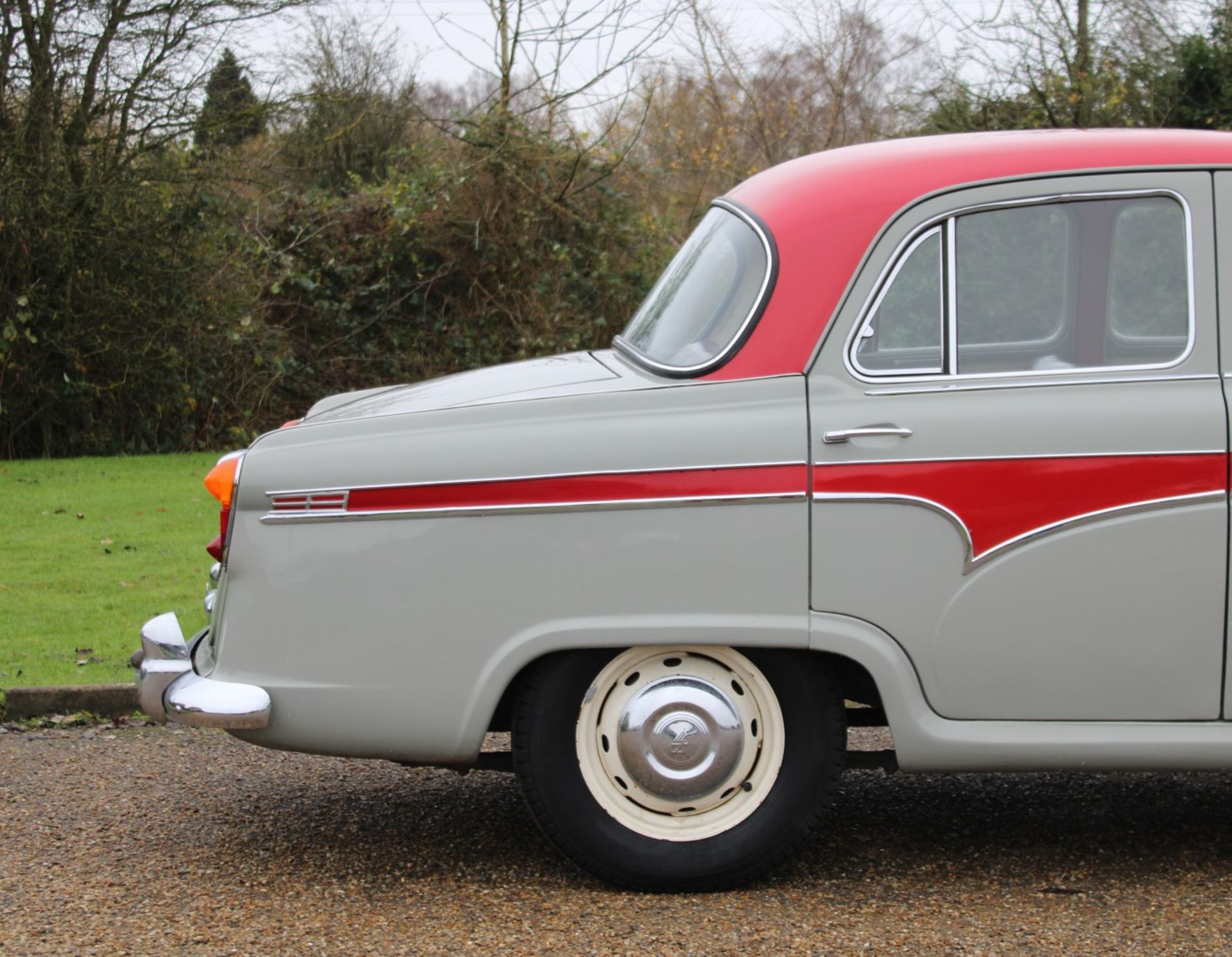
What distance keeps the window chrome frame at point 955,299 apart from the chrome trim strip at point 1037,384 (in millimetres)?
20

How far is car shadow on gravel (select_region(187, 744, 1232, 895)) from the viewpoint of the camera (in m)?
3.95

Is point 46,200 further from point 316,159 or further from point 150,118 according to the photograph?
point 316,159

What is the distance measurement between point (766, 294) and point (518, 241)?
489 inches

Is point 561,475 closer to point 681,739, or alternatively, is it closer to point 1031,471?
point 681,739

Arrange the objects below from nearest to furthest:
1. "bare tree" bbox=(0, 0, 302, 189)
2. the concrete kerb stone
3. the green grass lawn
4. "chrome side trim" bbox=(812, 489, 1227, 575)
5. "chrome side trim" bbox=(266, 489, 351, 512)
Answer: "chrome side trim" bbox=(812, 489, 1227, 575)
"chrome side trim" bbox=(266, 489, 351, 512)
the concrete kerb stone
the green grass lawn
"bare tree" bbox=(0, 0, 302, 189)

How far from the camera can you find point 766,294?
380 centimetres

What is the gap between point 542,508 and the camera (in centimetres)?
366

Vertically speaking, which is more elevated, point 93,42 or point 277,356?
point 93,42

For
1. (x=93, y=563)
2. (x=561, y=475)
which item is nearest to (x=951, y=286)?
(x=561, y=475)

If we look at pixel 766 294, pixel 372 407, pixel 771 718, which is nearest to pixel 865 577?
pixel 771 718

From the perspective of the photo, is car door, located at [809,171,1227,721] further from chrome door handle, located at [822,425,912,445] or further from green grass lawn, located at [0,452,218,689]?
green grass lawn, located at [0,452,218,689]

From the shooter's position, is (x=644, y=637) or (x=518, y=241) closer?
(x=644, y=637)

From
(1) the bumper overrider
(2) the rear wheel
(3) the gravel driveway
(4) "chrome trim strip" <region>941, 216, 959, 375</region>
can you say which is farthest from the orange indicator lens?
(4) "chrome trim strip" <region>941, 216, 959, 375</region>

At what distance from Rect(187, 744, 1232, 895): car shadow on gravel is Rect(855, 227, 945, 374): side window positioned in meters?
1.35
